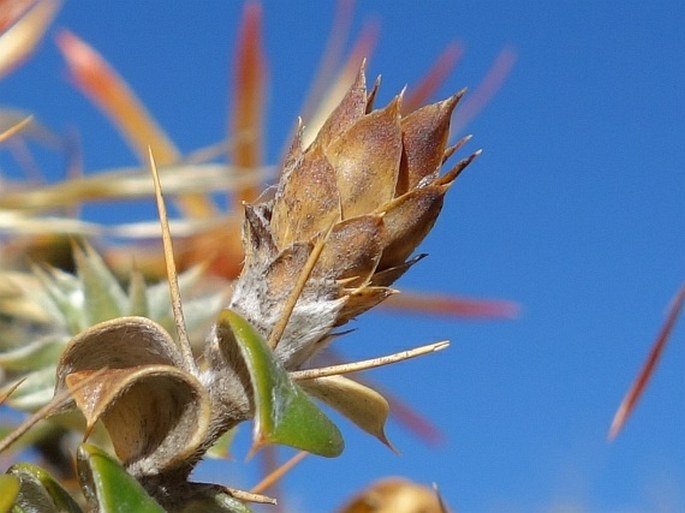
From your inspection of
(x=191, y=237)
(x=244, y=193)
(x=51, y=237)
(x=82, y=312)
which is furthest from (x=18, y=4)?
(x=244, y=193)

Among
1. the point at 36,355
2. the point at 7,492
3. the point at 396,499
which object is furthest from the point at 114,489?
the point at 36,355

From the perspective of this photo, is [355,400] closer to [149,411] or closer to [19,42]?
[149,411]

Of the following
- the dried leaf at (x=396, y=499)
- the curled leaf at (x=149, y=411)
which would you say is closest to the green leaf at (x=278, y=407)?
the curled leaf at (x=149, y=411)

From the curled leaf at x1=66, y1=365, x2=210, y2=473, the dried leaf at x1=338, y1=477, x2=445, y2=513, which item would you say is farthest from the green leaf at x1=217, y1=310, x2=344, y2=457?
the dried leaf at x1=338, y1=477, x2=445, y2=513

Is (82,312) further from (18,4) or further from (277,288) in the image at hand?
(277,288)

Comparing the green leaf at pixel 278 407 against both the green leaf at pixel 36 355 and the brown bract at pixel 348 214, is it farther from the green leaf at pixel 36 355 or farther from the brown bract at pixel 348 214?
the green leaf at pixel 36 355

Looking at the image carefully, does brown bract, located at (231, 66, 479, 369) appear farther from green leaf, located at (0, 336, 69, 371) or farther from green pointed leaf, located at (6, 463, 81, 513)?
green leaf, located at (0, 336, 69, 371)
